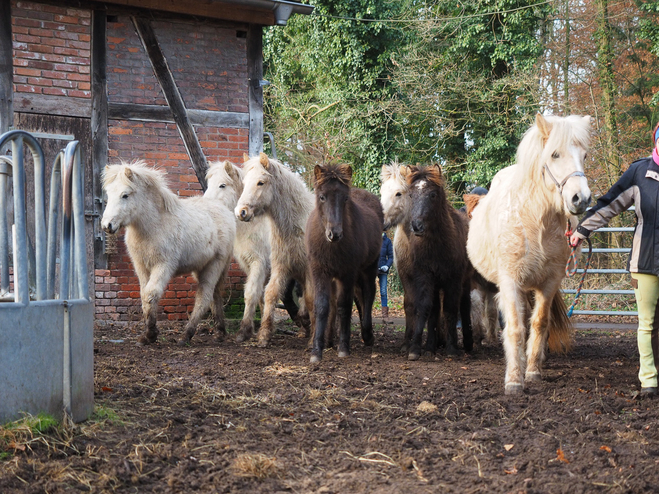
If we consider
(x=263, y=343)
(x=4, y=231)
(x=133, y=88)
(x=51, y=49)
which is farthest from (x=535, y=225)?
(x=51, y=49)

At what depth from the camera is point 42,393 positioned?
146 inches

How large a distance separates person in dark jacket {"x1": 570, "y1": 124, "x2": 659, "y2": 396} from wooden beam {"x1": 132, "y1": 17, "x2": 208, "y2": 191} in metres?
6.77

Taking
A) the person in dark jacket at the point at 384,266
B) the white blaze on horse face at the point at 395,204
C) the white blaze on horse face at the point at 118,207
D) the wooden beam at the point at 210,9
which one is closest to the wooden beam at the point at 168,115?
the wooden beam at the point at 210,9

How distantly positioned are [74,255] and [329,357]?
11.0 feet

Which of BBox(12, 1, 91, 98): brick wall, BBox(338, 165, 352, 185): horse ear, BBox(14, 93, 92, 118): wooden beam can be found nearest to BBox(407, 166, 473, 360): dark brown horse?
BBox(338, 165, 352, 185): horse ear

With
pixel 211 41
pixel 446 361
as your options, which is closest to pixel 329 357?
pixel 446 361

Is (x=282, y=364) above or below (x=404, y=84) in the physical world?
below

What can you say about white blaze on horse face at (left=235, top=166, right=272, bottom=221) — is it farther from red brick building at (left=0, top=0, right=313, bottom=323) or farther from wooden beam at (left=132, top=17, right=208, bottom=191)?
red brick building at (left=0, top=0, right=313, bottom=323)

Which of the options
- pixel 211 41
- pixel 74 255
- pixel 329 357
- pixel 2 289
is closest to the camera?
pixel 74 255

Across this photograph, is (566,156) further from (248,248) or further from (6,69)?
(6,69)

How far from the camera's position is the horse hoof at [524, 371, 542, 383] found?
5.45 m

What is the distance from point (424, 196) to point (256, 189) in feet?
6.84

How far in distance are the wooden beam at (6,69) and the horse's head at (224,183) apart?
288cm

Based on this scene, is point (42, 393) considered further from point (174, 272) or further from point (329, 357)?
point (174, 272)
